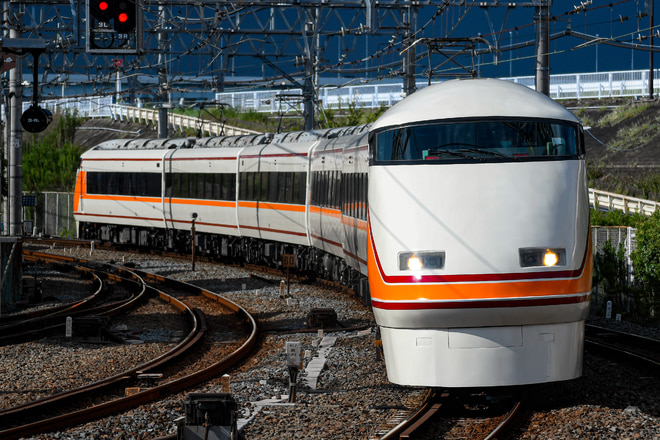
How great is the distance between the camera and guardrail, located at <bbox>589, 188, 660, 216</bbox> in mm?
31375

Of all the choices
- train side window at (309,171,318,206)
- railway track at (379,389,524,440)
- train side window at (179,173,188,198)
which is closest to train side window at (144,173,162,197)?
train side window at (179,173,188,198)

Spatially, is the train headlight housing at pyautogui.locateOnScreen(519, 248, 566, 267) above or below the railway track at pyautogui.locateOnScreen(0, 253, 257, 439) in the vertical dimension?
above

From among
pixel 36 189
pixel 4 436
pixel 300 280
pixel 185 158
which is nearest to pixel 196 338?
pixel 4 436

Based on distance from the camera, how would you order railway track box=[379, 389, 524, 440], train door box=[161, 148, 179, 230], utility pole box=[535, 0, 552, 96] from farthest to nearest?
train door box=[161, 148, 179, 230] → utility pole box=[535, 0, 552, 96] → railway track box=[379, 389, 524, 440]

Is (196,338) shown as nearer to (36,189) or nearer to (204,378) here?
(204,378)

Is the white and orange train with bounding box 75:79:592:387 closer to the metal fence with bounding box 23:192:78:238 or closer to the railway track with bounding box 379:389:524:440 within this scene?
the railway track with bounding box 379:389:524:440

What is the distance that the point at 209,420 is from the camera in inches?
341

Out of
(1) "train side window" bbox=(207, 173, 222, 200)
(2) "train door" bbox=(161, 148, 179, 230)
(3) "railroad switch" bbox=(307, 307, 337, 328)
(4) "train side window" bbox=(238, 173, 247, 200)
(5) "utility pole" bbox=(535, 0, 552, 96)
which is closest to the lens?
(3) "railroad switch" bbox=(307, 307, 337, 328)

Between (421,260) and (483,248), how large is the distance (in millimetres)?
570

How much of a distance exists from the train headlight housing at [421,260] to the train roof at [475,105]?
4.64 feet

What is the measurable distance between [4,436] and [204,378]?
3.61 meters

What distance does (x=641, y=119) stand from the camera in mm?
46031

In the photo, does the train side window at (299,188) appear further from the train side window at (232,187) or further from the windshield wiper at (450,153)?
the windshield wiper at (450,153)

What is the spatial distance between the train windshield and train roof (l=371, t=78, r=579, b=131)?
0.35 feet
